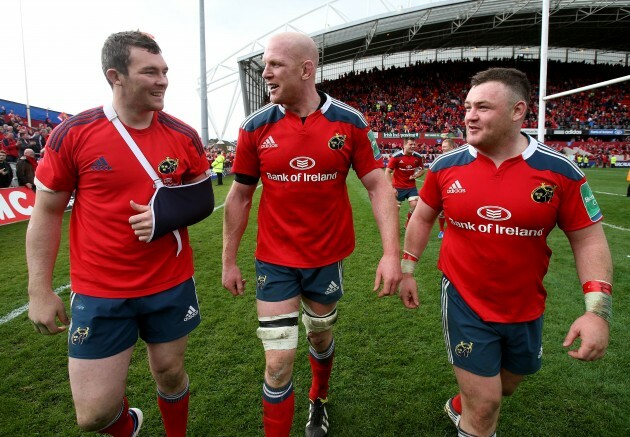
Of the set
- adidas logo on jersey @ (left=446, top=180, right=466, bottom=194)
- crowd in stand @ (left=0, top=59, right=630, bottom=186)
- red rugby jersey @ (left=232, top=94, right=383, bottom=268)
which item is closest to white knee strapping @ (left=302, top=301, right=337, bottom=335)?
red rugby jersey @ (left=232, top=94, right=383, bottom=268)

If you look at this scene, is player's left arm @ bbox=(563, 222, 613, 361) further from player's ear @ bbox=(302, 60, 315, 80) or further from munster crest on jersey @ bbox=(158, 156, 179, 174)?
munster crest on jersey @ bbox=(158, 156, 179, 174)

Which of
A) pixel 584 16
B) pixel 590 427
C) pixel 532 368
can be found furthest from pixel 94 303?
pixel 584 16

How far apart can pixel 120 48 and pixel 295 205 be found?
51.3 inches

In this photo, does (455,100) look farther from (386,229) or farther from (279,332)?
(279,332)

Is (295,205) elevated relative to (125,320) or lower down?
elevated

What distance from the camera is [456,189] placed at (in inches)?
88.1

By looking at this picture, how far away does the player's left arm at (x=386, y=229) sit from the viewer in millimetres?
2502

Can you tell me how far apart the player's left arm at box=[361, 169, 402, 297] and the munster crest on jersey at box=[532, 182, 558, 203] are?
84 centimetres

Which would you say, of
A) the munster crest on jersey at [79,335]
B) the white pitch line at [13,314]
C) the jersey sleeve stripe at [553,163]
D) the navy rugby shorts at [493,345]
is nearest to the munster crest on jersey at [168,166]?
the munster crest on jersey at [79,335]

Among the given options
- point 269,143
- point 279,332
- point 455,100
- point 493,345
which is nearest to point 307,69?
point 269,143

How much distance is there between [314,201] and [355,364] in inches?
74.2

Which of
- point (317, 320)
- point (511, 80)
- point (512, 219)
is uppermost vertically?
point (511, 80)

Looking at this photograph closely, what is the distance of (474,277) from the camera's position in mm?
2201

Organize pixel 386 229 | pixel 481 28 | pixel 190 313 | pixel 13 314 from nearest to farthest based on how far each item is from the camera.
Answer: pixel 190 313 < pixel 386 229 < pixel 13 314 < pixel 481 28
